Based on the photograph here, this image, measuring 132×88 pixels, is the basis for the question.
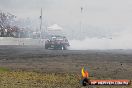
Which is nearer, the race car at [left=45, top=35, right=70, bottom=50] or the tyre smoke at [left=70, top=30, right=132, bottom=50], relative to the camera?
the race car at [left=45, top=35, right=70, bottom=50]

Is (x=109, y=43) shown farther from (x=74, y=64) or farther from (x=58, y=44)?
(x=74, y=64)

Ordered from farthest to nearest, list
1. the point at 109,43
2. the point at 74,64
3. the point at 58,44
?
the point at 109,43 < the point at 58,44 < the point at 74,64

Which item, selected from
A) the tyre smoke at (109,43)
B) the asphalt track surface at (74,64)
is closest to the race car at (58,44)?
the tyre smoke at (109,43)

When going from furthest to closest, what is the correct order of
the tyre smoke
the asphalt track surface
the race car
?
the tyre smoke → the race car → the asphalt track surface

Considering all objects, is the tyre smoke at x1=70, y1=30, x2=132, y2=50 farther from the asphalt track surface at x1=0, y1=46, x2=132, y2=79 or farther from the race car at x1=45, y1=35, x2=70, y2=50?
the asphalt track surface at x1=0, y1=46, x2=132, y2=79

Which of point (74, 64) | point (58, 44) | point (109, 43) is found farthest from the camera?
point (109, 43)

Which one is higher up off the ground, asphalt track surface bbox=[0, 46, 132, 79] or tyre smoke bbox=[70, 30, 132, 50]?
tyre smoke bbox=[70, 30, 132, 50]

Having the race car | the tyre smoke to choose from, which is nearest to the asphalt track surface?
the race car

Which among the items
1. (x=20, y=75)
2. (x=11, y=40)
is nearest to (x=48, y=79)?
(x=20, y=75)

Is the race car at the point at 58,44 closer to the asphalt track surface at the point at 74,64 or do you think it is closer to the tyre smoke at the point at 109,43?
the tyre smoke at the point at 109,43

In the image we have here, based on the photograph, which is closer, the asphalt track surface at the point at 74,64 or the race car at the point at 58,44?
the asphalt track surface at the point at 74,64

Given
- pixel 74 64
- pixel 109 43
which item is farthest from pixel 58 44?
pixel 74 64

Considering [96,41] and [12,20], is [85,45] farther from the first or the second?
[12,20]

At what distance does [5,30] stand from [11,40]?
10308 millimetres
